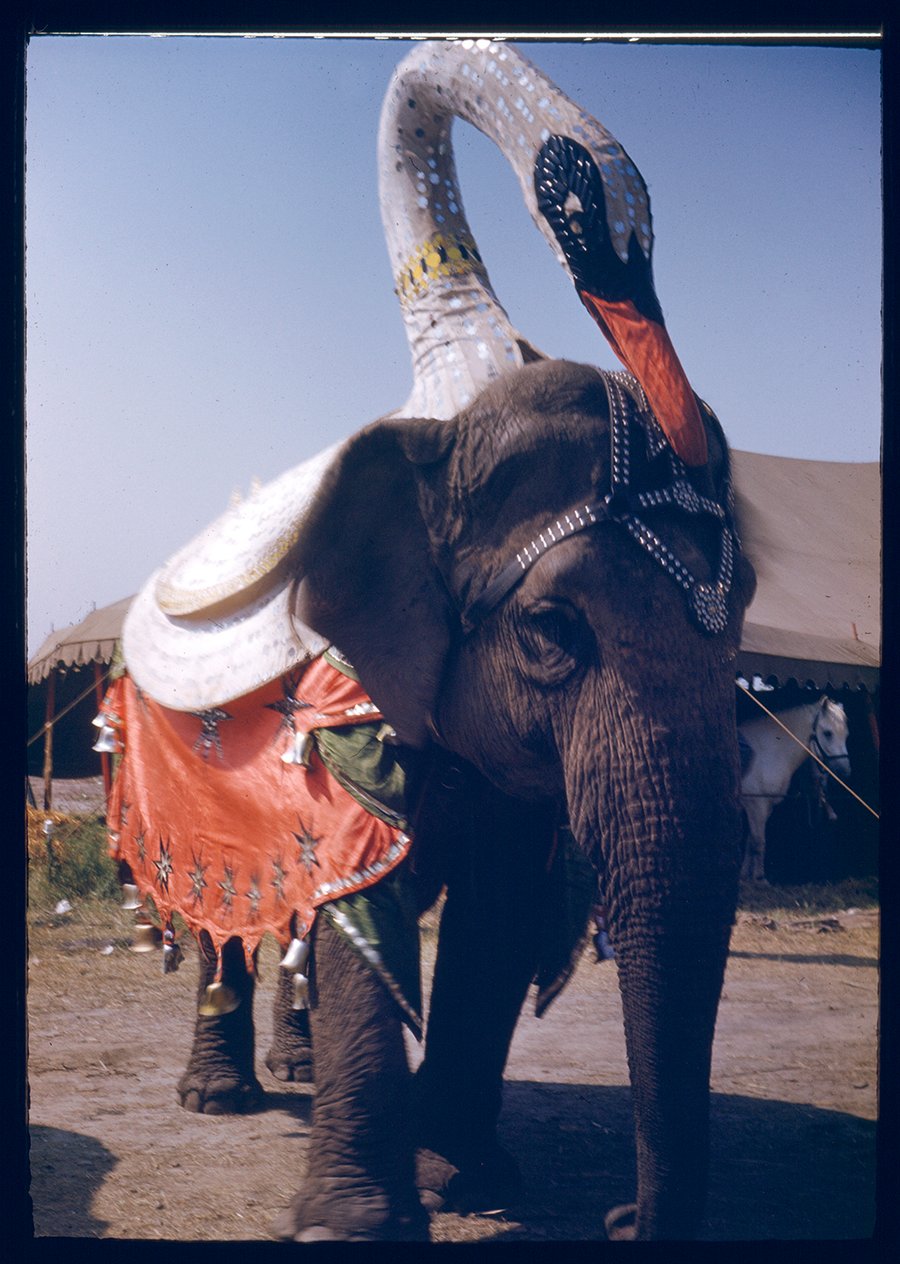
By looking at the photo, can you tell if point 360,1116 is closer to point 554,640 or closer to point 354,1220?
point 354,1220

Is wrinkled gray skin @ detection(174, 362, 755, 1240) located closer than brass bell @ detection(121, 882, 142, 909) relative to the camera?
Yes

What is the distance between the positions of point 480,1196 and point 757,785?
1284 mm

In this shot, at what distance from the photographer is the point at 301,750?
3.08 m

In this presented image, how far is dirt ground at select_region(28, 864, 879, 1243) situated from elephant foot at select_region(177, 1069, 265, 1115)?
0.11ft

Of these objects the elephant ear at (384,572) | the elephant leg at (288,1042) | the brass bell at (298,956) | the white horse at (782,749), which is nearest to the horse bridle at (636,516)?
the elephant ear at (384,572)

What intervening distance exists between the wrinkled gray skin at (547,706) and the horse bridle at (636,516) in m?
0.03

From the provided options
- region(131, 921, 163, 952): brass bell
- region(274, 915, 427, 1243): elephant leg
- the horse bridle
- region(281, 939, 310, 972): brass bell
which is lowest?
region(274, 915, 427, 1243): elephant leg

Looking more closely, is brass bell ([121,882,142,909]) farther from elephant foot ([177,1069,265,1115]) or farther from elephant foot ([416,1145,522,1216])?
elephant foot ([416,1145,522,1216])

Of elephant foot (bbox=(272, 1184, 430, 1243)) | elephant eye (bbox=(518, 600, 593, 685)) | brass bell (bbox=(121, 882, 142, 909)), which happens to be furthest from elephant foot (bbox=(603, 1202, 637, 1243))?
brass bell (bbox=(121, 882, 142, 909))

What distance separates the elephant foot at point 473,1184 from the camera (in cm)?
334

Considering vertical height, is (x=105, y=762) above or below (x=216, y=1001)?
above

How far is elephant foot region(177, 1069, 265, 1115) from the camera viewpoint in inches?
140

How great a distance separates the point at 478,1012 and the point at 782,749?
→ 105 centimetres

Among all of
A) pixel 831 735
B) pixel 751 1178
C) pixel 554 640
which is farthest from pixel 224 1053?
pixel 831 735
